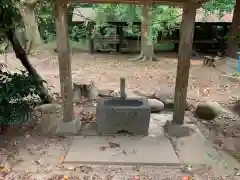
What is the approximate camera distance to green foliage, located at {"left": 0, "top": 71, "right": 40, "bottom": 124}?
14.7ft

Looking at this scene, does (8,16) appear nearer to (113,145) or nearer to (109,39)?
→ (113,145)

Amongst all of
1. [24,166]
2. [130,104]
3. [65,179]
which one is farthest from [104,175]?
[130,104]

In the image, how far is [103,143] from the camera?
468cm

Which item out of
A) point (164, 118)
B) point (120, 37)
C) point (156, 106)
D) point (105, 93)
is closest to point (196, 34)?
point (120, 37)

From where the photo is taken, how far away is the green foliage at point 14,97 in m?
4.48

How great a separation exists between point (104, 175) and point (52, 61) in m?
11.4

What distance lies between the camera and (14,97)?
4582 millimetres

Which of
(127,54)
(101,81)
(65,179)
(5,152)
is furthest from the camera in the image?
(127,54)

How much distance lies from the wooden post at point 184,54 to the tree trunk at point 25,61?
9.09 ft

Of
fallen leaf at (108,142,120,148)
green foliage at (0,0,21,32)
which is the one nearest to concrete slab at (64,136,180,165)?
fallen leaf at (108,142,120,148)

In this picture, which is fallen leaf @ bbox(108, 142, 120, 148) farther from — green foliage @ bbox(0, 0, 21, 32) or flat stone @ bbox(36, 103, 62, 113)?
green foliage @ bbox(0, 0, 21, 32)

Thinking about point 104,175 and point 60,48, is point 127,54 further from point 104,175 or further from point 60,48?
point 104,175

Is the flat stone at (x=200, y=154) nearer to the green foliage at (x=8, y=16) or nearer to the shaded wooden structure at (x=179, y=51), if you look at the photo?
the shaded wooden structure at (x=179, y=51)

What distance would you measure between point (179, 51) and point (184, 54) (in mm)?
116
